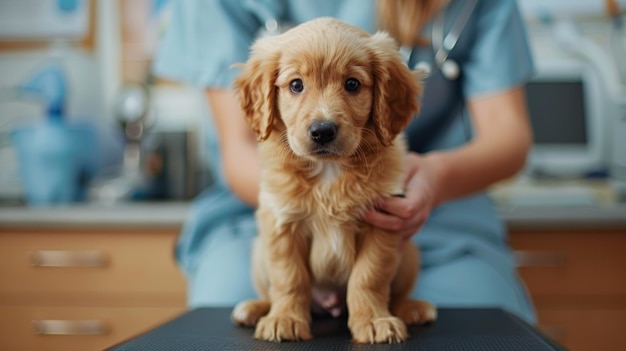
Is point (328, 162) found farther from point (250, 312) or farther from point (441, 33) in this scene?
point (441, 33)

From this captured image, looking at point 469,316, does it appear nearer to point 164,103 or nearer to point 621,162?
point 621,162

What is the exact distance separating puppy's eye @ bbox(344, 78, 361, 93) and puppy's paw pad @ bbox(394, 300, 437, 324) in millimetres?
310

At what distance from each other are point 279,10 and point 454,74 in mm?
337

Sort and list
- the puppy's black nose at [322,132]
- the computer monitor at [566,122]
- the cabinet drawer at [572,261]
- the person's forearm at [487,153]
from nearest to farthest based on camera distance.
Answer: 1. the puppy's black nose at [322,132]
2. the person's forearm at [487,153]
3. the cabinet drawer at [572,261]
4. the computer monitor at [566,122]

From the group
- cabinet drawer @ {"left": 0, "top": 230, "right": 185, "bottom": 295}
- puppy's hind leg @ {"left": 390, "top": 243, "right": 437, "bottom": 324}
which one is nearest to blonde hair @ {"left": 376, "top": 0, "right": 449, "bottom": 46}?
puppy's hind leg @ {"left": 390, "top": 243, "right": 437, "bottom": 324}

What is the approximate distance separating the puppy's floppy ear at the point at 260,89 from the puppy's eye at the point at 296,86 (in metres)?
0.03

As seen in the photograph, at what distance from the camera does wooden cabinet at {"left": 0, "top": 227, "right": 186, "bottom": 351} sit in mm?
1688

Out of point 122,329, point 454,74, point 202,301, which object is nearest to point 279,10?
point 454,74

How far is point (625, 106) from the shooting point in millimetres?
2002

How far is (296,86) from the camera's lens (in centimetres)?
73

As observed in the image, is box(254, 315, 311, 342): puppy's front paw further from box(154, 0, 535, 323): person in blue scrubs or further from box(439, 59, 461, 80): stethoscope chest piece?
box(439, 59, 461, 80): stethoscope chest piece

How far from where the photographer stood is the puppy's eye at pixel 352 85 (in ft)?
2.35

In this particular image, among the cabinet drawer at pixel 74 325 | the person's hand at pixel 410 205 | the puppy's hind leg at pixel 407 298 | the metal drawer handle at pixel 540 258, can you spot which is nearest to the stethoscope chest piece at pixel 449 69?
the person's hand at pixel 410 205

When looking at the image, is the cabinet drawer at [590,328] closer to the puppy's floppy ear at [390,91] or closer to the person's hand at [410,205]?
the person's hand at [410,205]
